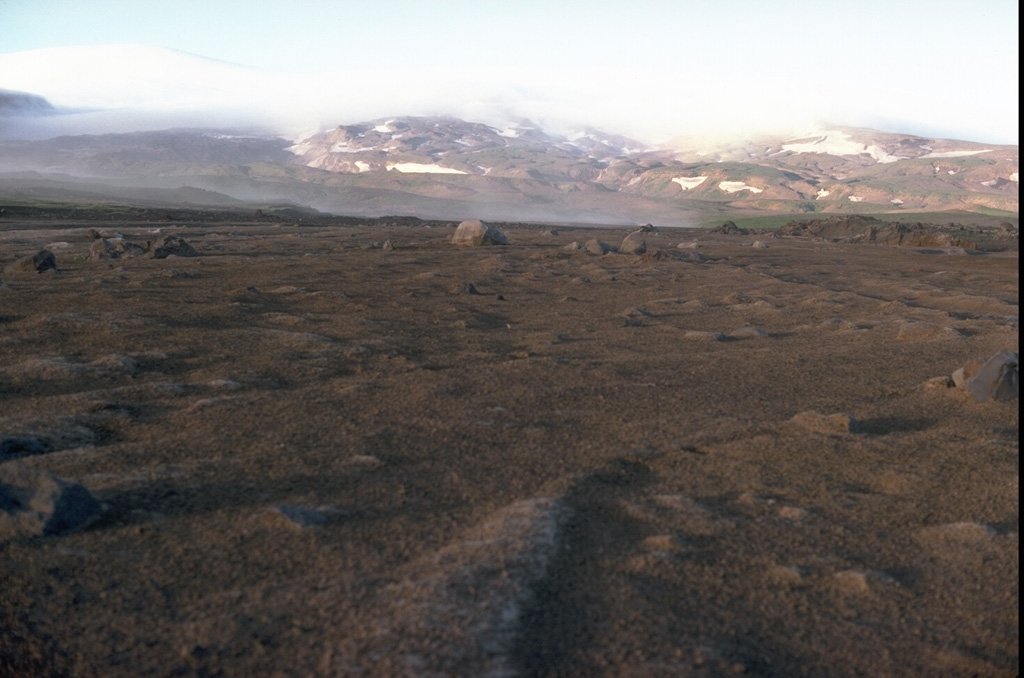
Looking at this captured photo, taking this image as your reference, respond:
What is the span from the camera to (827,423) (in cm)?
456

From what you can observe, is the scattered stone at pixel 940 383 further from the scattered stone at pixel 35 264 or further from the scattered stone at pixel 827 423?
the scattered stone at pixel 35 264

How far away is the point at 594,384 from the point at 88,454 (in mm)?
2589

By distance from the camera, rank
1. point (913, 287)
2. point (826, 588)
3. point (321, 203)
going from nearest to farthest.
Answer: point (826, 588), point (913, 287), point (321, 203)

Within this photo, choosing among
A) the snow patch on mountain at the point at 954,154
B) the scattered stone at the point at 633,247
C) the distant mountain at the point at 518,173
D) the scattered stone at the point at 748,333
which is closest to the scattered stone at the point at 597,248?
the scattered stone at the point at 633,247

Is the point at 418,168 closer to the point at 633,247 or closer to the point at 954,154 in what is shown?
the point at 954,154

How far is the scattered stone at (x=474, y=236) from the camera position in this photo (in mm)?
16995

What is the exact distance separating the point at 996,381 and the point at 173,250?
10.6 m

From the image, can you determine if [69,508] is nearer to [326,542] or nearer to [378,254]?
[326,542]

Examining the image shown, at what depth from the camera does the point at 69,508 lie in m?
3.15

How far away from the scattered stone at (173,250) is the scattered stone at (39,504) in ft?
32.2

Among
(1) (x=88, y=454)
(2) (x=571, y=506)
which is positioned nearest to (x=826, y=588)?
(2) (x=571, y=506)

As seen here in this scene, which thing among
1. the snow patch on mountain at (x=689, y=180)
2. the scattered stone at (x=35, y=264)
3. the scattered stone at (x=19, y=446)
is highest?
the snow patch on mountain at (x=689, y=180)

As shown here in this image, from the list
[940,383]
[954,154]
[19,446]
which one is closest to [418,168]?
[954,154]

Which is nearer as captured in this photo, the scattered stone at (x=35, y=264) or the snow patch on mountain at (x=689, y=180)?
the scattered stone at (x=35, y=264)
